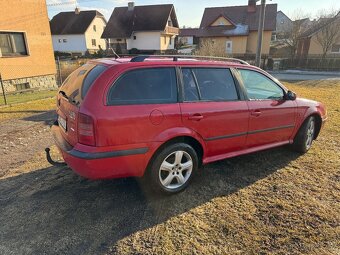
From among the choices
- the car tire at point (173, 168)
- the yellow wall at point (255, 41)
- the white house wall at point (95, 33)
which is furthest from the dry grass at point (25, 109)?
the white house wall at point (95, 33)

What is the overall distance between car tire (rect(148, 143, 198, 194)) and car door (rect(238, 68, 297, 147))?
3.46 ft

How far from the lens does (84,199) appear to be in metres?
3.25

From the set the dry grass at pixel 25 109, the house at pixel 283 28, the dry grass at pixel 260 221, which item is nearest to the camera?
the dry grass at pixel 260 221

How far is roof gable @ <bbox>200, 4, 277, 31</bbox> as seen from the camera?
112 feet

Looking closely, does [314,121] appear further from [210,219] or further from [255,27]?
[255,27]

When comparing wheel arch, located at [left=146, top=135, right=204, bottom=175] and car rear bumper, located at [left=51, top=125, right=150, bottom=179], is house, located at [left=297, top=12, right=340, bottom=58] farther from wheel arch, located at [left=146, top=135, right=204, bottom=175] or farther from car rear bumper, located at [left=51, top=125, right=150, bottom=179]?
car rear bumper, located at [left=51, top=125, right=150, bottom=179]

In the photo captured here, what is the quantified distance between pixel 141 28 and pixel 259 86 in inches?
1525

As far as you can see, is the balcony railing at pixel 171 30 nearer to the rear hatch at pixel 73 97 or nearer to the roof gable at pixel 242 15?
the roof gable at pixel 242 15

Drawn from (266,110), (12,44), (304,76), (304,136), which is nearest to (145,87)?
(266,110)

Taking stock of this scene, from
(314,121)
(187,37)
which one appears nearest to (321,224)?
(314,121)

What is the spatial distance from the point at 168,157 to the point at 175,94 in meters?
0.77

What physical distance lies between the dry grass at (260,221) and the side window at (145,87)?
1304 millimetres

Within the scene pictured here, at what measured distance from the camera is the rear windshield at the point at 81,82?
2.88m

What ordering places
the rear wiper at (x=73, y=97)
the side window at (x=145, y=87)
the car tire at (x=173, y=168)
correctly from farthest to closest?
the car tire at (x=173, y=168) < the rear wiper at (x=73, y=97) < the side window at (x=145, y=87)
